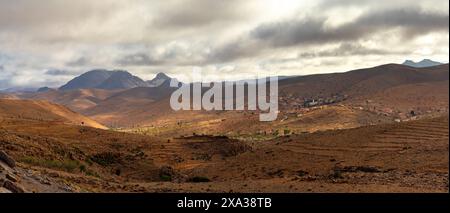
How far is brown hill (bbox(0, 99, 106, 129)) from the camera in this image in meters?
81.8

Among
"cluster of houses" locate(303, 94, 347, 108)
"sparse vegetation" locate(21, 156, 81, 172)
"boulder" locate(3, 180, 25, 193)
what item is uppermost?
"cluster of houses" locate(303, 94, 347, 108)

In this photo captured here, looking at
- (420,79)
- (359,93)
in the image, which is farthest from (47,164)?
(420,79)

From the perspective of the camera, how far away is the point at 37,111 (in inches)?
3597

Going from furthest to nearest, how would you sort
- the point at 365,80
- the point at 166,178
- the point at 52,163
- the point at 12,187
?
the point at 365,80, the point at 166,178, the point at 52,163, the point at 12,187

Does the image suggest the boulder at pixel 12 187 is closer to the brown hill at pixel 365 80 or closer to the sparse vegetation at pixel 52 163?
the sparse vegetation at pixel 52 163

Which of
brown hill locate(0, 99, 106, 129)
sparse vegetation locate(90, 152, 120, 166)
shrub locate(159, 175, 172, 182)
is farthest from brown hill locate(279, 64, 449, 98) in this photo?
shrub locate(159, 175, 172, 182)

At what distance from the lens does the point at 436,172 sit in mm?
17188

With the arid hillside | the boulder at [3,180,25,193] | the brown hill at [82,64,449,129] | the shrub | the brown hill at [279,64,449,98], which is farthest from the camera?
the brown hill at [279,64,449,98]

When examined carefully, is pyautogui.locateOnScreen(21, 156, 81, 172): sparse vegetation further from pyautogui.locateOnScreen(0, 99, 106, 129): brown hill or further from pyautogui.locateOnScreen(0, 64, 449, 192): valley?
pyautogui.locateOnScreen(0, 99, 106, 129): brown hill

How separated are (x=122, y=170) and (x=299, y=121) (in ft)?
176

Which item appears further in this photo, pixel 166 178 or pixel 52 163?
pixel 166 178

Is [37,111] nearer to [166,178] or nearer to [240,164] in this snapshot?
[240,164]

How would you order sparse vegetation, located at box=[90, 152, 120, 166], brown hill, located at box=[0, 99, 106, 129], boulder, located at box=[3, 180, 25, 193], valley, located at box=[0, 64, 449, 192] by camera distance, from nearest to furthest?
boulder, located at box=[3, 180, 25, 193] → valley, located at box=[0, 64, 449, 192] → sparse vegetation, located at box=[90, 152, 120, 166] → brown hill, located at box=[0, 99, 106, 129]

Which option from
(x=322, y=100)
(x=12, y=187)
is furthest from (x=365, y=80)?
(x=12, y=187)
